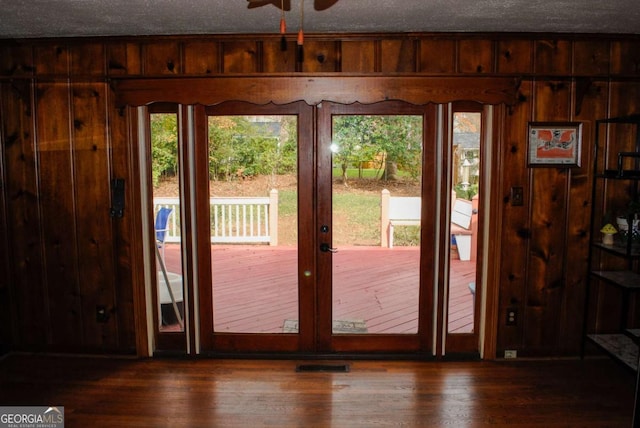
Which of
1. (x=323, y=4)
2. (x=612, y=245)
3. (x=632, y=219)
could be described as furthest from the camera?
(x=612, y=245)

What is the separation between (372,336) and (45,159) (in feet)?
9.37

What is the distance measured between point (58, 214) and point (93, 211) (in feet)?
0.92

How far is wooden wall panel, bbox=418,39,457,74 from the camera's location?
3.29 metres

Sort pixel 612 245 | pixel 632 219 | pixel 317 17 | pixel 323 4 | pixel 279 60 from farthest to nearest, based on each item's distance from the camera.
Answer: pixel 279 60, pixel 612 245, pixel 632 219, pixel 317 17, pixel 323 4

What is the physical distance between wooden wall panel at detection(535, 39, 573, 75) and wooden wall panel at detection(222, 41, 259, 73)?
80.3 inches

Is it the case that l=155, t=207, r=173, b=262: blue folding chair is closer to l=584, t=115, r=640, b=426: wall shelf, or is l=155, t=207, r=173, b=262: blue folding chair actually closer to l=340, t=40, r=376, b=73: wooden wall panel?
l=340, t=40, r=376, b=73: wooden wall panel

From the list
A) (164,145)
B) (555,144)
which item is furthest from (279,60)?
(555,144)

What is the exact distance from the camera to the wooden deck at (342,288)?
11.8 feet

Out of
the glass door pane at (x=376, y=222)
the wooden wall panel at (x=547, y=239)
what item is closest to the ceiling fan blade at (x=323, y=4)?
the glass door pane at (x=376, y=222)

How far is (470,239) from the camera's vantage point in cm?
356

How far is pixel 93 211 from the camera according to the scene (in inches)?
138

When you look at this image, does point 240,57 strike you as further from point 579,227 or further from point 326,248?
point 579,227

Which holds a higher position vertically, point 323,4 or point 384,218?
point 323,4

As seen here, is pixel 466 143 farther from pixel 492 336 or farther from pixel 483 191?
pixel 492 336
